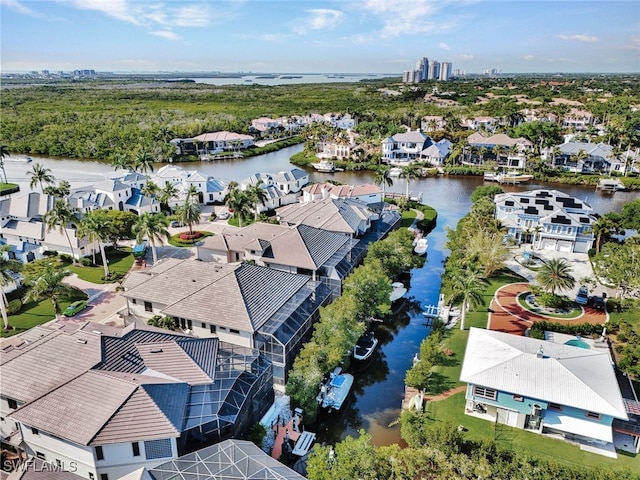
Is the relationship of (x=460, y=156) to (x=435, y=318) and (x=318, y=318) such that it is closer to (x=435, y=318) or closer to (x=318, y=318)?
(x=435, y=318)

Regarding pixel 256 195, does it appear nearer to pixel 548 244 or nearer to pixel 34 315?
pixel 34 315

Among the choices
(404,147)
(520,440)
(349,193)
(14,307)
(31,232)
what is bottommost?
(520,440)

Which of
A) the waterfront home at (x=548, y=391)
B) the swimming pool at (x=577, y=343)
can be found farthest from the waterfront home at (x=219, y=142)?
the waterfront home at (x=548, y=391)

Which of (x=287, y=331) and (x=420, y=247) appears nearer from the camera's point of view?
(x=287, y=331)

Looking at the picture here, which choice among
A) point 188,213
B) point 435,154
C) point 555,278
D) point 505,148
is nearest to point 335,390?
point 555,278

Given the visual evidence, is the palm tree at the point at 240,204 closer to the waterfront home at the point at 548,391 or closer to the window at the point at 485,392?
the waterfront home at the point at 548,391

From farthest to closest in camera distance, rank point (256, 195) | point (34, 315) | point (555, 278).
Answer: point (256, 195) < point (555, 278) < point (34, 315)
